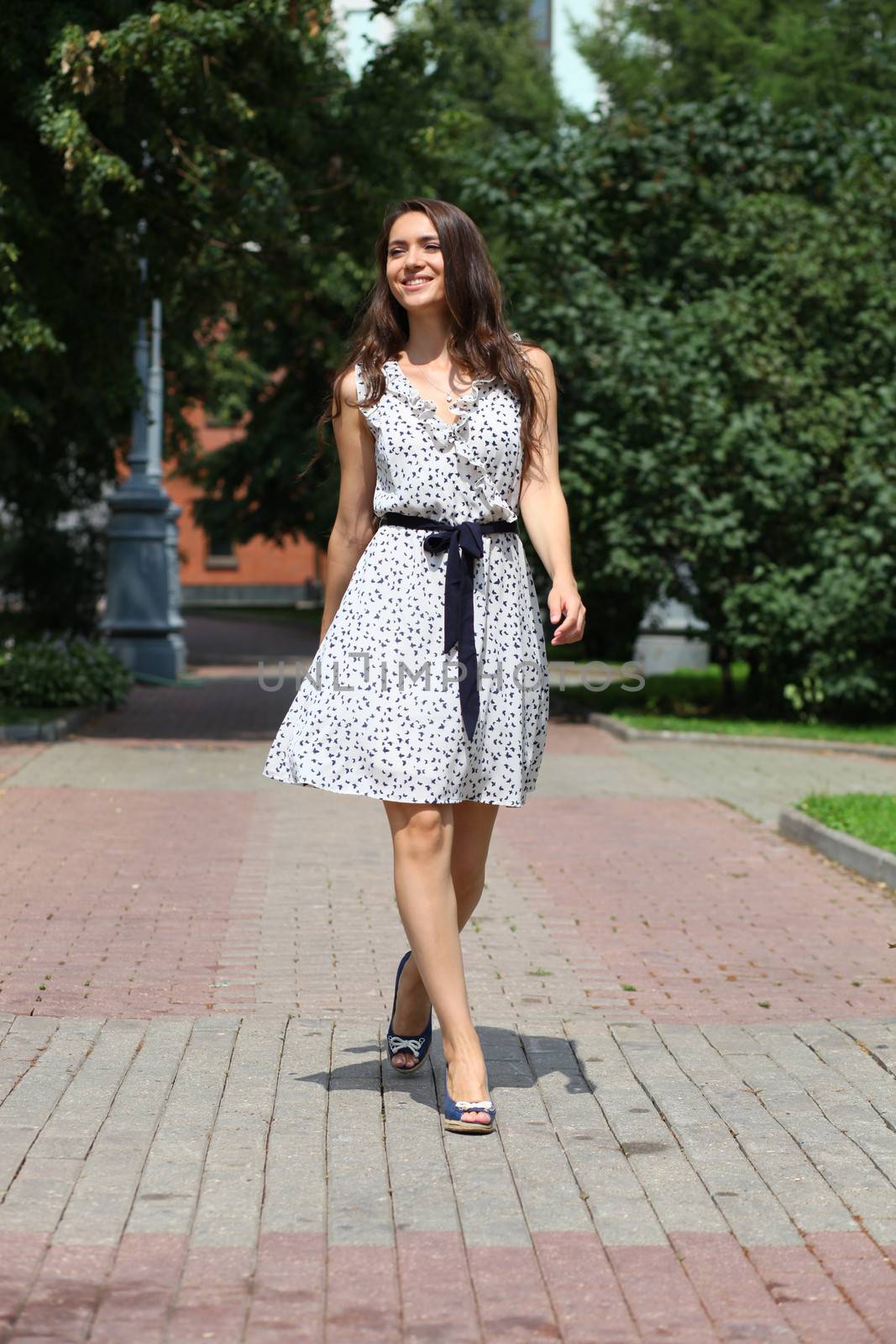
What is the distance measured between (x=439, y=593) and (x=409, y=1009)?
111 cm

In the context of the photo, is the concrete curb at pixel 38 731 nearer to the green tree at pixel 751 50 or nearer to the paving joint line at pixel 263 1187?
the paving joint line at pixel 263 1187

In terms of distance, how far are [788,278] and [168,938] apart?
501 inches

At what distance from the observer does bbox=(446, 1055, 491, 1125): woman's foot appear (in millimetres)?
4434

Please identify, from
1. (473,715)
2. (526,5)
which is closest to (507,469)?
(473,715)

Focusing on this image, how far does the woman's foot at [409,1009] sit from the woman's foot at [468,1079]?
0.36 m

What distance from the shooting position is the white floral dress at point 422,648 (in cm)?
449

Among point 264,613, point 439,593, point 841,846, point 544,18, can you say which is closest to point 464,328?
point 439,593

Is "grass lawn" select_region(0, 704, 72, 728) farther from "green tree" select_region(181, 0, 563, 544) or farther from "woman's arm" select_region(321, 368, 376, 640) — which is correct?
"woman's arm" select_region(321, 368, 376, 640)

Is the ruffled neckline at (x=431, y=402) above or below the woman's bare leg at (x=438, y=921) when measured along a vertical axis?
above

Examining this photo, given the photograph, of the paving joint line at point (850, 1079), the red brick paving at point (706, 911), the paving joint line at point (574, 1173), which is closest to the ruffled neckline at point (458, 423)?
the paving joint line at point (574, 1173)

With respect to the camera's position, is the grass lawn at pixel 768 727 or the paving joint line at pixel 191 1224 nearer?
the paving joint line at pixel 191 1224

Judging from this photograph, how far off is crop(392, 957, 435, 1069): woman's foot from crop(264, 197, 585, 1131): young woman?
0.68ft

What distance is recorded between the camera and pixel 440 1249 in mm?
3578

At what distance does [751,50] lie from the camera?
2539 cm
